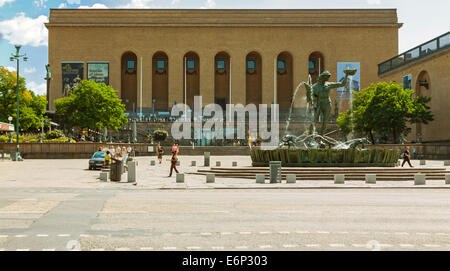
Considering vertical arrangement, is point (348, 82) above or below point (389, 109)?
above

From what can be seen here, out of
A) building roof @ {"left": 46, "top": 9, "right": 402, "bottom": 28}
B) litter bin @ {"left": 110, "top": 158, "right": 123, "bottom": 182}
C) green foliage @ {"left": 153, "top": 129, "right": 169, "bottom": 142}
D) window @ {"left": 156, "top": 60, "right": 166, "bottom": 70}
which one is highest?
building roof @ {"left": 46, "top": 9, "right": 402, "bottom": 28}

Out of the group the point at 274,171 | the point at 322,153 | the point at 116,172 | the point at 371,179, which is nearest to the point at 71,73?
the point at 116,172

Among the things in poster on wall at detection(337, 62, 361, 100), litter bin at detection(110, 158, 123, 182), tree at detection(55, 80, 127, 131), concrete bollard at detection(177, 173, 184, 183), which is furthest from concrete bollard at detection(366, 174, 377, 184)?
poster on wall at detection(337, 62, 361, 100)

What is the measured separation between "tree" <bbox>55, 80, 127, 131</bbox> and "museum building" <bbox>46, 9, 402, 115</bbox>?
20658 millimetres

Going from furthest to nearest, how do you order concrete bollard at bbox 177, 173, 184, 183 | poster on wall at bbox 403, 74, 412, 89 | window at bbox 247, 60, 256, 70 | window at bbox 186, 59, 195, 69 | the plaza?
window at bbox 247, 60, 256, 70
window at bbox 186, 59, 195, 69
poster on wall at bbox 403, 74, 412, 89
concrete bollard at bbox 177, 173, 184, 183
the plaza

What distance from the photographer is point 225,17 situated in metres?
78.6

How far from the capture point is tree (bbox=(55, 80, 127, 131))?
176 feet

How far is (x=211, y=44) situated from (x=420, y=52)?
33.1 metres

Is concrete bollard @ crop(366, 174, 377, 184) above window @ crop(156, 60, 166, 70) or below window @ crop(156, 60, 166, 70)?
below

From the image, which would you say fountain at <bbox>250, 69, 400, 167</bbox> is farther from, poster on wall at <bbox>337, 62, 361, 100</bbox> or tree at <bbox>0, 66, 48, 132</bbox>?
poster on wall at <bbox>337, 62, 361, 100</bbox>

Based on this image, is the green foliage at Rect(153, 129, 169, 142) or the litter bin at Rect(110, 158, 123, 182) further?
the green foliage at Rect(153, 129, 169, 142)

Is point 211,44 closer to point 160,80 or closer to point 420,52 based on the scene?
point 160,80
